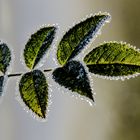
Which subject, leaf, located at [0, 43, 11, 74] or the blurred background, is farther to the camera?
the blurred background

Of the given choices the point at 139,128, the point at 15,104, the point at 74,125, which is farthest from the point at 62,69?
the point at 139,128

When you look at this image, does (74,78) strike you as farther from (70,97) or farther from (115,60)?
(70,97)

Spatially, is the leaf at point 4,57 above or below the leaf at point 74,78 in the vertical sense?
above

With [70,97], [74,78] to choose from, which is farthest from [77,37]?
[70,97]

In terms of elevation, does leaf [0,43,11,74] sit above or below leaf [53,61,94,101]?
above

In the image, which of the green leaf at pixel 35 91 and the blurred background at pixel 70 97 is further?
the blurred background at pixel 70 97
